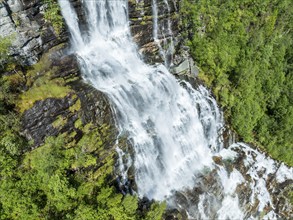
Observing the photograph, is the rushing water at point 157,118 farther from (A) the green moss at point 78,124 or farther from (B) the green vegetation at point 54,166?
(A) the green moss at point 78,124

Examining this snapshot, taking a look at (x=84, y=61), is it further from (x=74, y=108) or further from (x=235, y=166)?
(x=235, y=166)

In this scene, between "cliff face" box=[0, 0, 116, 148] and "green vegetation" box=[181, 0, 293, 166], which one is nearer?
"cliff face" box=[0, 0, 116, 148]

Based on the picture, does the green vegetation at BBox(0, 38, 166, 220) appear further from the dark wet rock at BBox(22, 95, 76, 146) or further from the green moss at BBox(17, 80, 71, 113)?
the dark wet rock at BBox(22, 95, 76, 146)

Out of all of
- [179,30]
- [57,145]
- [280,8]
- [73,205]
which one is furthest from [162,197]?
[280,8]

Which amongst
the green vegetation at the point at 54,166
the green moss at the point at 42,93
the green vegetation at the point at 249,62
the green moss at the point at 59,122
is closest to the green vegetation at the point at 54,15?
the green vegetation at the point at 54,166

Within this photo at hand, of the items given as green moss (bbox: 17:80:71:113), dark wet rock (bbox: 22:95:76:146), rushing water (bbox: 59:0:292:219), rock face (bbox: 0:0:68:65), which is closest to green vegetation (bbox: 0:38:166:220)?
green moss (bbox: 17:80:71:113)
